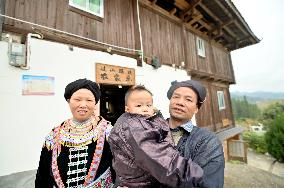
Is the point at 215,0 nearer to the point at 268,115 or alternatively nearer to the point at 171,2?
the point at 171,2

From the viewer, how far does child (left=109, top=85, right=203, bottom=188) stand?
124 centimetres

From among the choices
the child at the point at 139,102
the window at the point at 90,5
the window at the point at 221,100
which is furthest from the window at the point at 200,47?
the child at the point at 139,102

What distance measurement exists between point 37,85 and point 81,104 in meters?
2.80

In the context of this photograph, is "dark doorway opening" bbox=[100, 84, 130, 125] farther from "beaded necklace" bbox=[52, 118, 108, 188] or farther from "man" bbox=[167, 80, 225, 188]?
"man" bbox=[167, 80, 225, 188]

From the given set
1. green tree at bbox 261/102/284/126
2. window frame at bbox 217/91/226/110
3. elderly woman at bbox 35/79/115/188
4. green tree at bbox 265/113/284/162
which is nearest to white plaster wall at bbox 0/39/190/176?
elderly woman at bbox 35/79/115/188

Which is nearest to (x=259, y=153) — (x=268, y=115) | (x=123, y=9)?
(x=123, y=9)

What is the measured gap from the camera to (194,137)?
66.6 inches

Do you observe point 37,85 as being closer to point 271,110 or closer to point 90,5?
point 90,5

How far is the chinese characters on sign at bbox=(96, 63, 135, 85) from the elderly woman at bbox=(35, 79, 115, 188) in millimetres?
3323

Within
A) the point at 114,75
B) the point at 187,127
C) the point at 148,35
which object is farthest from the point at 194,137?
the point at 148,35

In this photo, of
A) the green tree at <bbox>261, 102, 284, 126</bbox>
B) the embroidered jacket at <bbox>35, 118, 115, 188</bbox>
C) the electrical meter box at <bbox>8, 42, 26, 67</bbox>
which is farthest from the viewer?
the green tree at <bbox>261, 102, 284, 126</bbox>

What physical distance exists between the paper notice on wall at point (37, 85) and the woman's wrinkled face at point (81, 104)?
260cm

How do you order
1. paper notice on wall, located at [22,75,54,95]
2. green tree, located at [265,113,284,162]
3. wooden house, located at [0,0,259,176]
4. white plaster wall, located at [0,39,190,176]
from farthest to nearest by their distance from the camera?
green tree, located at [265,113,284,162] < wooden house, located at [0,0,259,176] < paper notice on wall, located at [22,75,54,95] < white plaster wall, located at [0,39,190,176]

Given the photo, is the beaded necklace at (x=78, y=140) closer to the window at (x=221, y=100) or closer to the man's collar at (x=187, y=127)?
the man's collar at (x=187, y=127)
